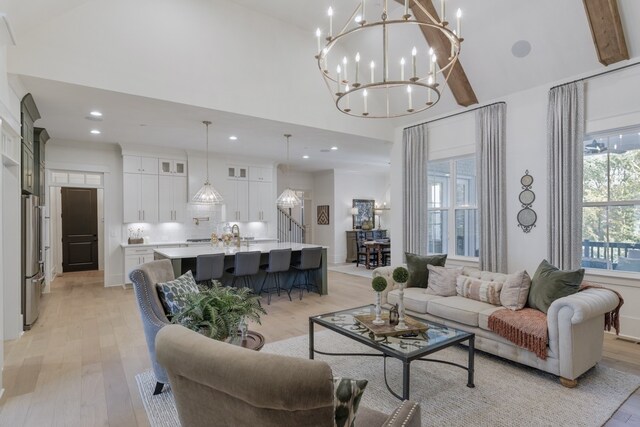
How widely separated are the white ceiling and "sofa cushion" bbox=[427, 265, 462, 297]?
2849 millimetres

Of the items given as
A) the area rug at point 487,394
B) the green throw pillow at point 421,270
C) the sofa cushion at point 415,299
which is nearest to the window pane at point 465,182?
the green throw pillow at point 421,270

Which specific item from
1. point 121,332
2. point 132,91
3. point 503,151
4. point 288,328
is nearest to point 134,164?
point 132,91

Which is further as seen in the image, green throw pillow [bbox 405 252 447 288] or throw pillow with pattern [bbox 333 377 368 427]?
green throw pillow [bbox 405 252 447 288]

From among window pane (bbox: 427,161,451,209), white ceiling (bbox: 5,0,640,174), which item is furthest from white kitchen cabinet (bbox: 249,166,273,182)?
window pane (bbox: 427,161,451,209)

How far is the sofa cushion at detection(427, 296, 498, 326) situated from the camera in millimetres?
3529

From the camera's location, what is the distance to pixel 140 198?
7.57m

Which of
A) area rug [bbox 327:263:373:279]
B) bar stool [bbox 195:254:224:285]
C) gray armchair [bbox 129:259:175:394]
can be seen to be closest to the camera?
gray armchair [bbox 129:259:175:394]

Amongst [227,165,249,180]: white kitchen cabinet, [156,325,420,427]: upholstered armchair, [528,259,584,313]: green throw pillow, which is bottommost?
[528,259,584,313]: green throw pillow

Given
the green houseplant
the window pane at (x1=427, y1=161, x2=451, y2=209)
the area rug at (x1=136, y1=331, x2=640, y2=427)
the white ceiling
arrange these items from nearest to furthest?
the green houseplant → the area rug at (x1=136, y1=331, x2=640, y2=427) → the white ceiling → the window pane at (x1=427, y1=161, x2=451, y2=209)

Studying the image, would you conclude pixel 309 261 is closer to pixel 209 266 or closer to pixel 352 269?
pixel 209 266

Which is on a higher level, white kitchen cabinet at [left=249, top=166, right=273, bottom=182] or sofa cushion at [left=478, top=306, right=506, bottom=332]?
white kitchen cabinet at [left=249, top=166, right=273, bottom=182]

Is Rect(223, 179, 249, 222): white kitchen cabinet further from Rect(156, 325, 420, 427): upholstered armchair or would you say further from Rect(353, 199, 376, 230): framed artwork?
Rect(156, 325, 420, 427): upholstered armchair

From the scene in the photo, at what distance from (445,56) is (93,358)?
5618 mm

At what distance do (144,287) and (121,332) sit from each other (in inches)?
83.2
